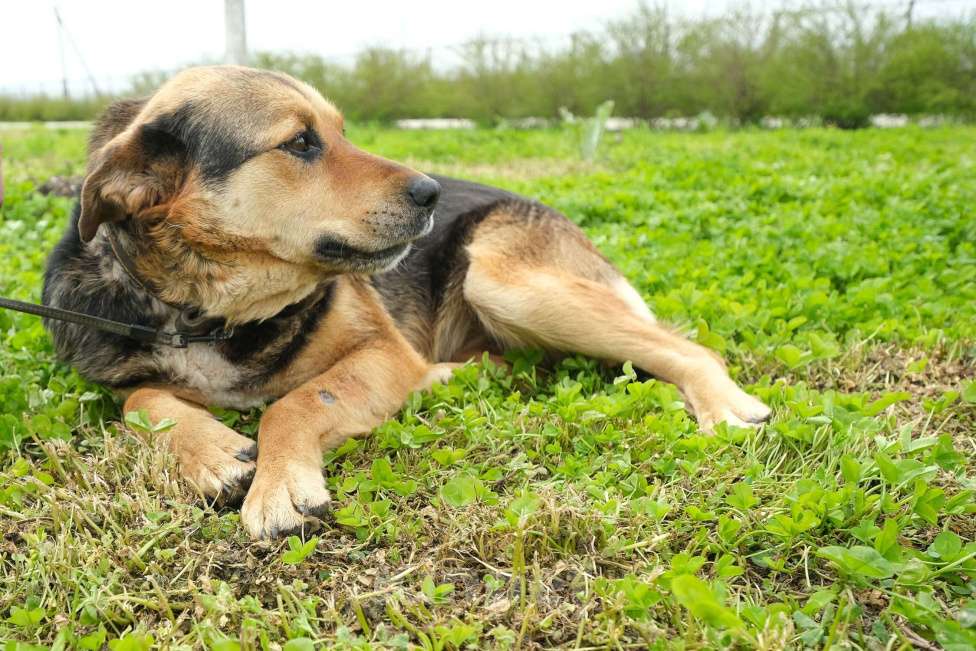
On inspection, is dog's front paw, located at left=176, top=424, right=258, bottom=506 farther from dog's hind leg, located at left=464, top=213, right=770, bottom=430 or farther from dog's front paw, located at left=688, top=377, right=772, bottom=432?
dog's front paw, located at left=688, top=377, right=772, bottom=432

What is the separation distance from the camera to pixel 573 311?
11.7 feet

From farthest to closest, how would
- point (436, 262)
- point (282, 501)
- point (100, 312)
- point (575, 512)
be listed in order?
point (436, 262) < point (100, 312) < point (282, 501) < point (575, 512)

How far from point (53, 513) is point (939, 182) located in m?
7.04

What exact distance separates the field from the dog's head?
2.28ft

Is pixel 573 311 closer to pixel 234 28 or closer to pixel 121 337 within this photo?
pixel 121 337

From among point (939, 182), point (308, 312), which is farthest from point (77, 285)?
point (939, 182)

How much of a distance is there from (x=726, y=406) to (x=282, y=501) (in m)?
1.70

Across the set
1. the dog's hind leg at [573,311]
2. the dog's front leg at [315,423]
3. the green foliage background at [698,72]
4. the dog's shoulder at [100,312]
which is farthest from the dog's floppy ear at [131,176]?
the green foliage background at [698,72]

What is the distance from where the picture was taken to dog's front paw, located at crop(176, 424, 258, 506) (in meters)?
2.50

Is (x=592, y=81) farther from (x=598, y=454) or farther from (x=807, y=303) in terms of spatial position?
(x=598, y=454)

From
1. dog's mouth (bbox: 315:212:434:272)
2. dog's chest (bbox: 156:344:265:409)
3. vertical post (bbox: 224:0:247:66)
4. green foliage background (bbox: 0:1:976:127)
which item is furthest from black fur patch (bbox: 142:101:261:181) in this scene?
green foliage background (bbox: 0:1:976:127)

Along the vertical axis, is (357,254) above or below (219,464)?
above

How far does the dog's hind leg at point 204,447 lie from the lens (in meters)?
2.50

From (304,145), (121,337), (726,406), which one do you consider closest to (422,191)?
(304,145)
